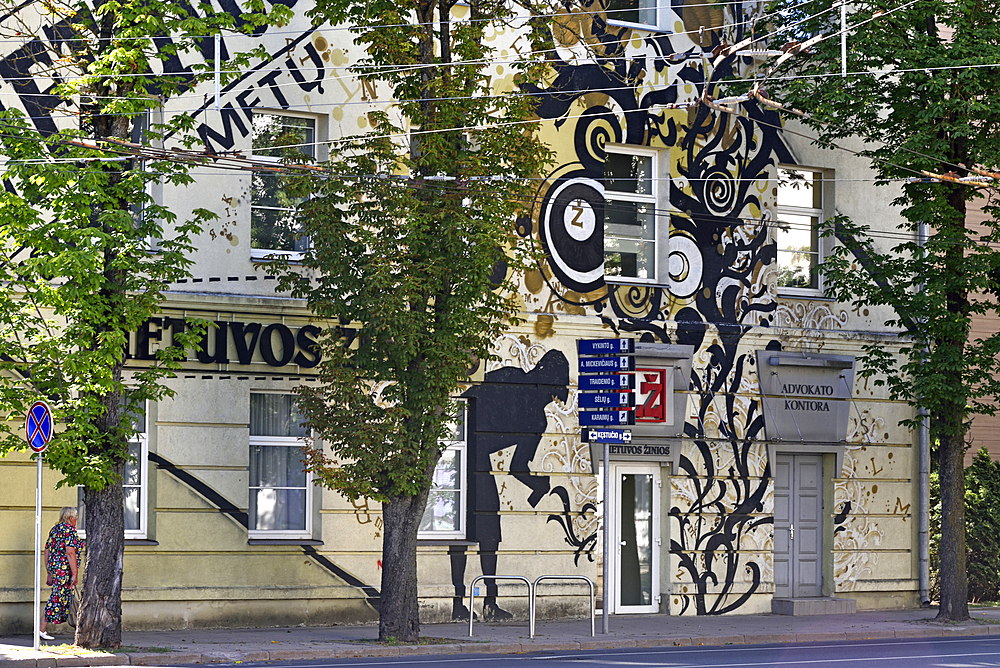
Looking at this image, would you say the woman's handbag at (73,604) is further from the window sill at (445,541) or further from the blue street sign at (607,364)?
the blue street sign at (607,364)

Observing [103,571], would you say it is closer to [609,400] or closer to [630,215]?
[609,400]

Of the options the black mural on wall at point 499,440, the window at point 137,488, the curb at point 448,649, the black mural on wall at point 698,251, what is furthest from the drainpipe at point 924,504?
the window at point 137,488

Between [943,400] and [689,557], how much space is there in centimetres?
499

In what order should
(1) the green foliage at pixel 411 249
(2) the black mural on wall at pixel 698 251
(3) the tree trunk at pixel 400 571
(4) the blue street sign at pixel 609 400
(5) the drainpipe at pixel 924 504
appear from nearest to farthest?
1. (1) the green foliage at pixel 411 249
2. (3) the tree trunk at pixel 400 571
3. (4) the blue street sign at pixel 609 400
4. (2) the black mural on wall at pixel 698 251
5. (5) the drainpipe at pixel 924 504

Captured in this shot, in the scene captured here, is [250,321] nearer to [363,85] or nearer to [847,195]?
[363,85]

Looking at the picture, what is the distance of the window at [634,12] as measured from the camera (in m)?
23.0

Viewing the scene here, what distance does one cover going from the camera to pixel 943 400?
22156mm

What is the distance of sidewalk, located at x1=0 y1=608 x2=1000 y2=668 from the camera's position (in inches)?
613

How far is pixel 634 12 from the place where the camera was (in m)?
23.5

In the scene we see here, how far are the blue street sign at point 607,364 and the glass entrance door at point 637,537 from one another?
3.29 meters

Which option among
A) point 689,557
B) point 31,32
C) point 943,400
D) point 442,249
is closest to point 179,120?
point 31,32

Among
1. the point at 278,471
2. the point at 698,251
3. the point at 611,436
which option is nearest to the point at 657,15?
the point at 698,251

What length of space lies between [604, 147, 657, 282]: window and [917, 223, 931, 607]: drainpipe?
544cm

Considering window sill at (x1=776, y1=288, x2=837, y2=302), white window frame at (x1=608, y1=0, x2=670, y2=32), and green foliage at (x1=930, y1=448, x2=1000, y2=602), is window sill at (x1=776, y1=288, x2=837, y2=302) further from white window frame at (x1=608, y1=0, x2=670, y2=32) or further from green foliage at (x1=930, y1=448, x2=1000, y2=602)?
green foliage at (x1=930, y1=448, x2=1000, y2=602)
